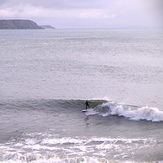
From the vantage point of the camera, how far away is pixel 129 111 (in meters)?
32.8

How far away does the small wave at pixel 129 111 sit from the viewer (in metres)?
30.7

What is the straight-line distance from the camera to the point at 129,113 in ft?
106

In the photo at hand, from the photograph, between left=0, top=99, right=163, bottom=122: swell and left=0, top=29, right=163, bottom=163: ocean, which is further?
left=0, top=99, right=163, bottom=122: swell

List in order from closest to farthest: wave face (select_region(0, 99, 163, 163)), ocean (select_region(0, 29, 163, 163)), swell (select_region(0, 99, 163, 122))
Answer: wave face (select_region(0, 99, 163, 163)) → ocean (select_region(0, 29, 163, 163)) → swell (select_region(0, 99, 163, 122))

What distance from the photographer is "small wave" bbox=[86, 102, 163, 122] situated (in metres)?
30.7

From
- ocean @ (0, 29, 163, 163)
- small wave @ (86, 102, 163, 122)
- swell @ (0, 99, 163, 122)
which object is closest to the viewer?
ocean @ (0, 29, 163, 163)

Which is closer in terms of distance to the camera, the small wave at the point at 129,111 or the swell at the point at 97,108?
the small wave at the point at 129,111

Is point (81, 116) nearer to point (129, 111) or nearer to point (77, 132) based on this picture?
point (129, 111)

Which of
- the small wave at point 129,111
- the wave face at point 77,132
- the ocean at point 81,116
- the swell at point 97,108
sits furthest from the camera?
the swell at point 97,108

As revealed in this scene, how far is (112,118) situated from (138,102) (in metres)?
6.26

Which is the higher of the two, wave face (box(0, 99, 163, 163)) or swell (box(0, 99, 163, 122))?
swell (box(0, 99, 163, 122))

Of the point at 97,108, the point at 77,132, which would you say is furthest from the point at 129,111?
the point at 77,132

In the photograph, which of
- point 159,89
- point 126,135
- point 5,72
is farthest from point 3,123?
point 5,72

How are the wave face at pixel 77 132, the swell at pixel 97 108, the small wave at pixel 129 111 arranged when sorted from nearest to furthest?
the wave face at pixel 77 132 < the small wave at pixel 129 111 < the swell at pixel 97 108
